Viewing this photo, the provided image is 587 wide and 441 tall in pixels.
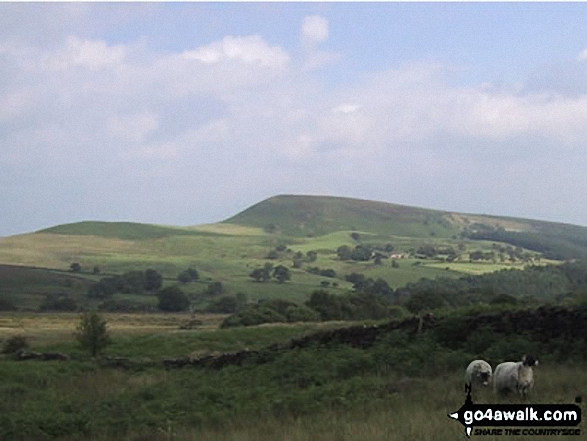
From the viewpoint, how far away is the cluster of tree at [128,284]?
142 m

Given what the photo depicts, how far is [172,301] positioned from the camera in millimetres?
120188

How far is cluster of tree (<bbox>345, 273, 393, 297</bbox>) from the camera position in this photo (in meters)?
142

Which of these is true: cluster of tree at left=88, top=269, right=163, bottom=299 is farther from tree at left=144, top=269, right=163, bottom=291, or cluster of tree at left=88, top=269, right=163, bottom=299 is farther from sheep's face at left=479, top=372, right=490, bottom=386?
sheep's face at left=479, top=372, right=490, bottom=386

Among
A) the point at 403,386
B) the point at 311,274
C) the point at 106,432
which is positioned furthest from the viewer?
the point at 311,274

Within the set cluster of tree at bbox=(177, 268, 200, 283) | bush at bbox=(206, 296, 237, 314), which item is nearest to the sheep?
bush at bbox=(206, 296, 237, 314)

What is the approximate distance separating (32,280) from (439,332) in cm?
13867

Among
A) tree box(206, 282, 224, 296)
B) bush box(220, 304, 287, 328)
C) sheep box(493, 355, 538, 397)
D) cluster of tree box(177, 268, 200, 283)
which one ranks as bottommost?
tree box(206, 282, 224, 296)

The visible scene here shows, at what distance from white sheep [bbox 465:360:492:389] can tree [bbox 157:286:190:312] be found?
4169 inches

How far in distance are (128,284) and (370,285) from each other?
182ft

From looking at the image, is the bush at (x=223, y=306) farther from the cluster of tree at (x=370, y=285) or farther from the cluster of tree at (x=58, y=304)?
the cluster of tree at (x=370, y=285)

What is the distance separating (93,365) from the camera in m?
31.6

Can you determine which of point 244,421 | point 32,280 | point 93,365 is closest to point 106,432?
point 244,421

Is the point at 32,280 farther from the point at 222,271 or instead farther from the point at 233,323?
the point at 233,323

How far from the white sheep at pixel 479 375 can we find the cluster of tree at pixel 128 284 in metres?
129
